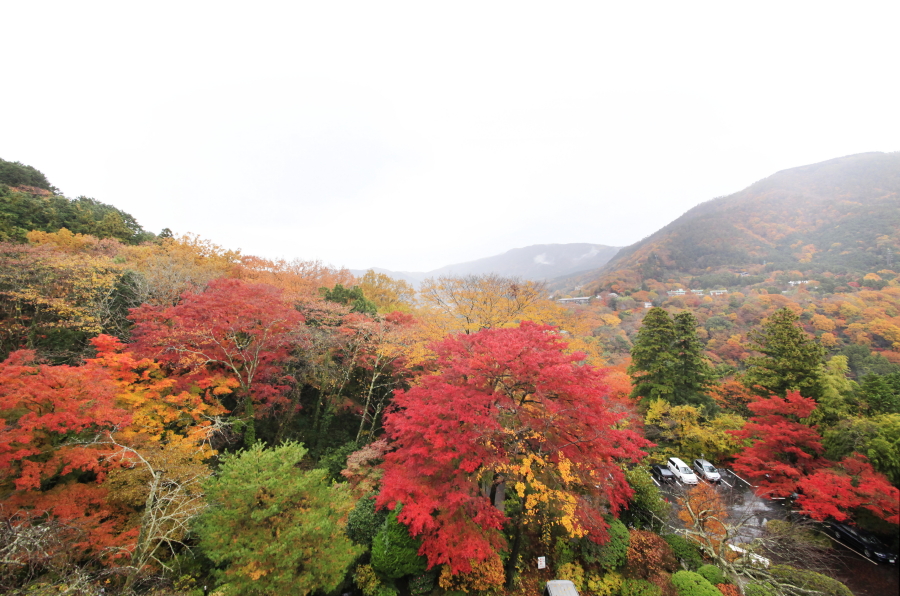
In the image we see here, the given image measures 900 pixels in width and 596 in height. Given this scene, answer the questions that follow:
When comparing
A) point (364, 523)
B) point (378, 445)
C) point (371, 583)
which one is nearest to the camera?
point (371, 583)

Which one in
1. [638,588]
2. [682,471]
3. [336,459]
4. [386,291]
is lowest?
[682,471]

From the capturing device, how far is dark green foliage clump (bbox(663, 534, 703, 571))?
941 centimetres

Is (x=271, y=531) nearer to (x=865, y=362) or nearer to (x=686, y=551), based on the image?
(x=686, y=551)

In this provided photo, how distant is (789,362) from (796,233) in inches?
4008

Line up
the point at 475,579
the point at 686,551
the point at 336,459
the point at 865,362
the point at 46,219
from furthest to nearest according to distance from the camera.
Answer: the point at 865,362, the point at 46,219, the point at 336,459, the point at 686,551, the point at 475,579

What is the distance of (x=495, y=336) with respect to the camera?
30.9ft

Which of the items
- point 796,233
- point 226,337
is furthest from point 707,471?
point 796,233

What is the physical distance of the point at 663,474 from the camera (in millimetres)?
14086

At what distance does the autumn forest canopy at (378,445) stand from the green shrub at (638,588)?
2.4 inches

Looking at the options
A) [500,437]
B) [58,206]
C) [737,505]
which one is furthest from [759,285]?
[58,206]

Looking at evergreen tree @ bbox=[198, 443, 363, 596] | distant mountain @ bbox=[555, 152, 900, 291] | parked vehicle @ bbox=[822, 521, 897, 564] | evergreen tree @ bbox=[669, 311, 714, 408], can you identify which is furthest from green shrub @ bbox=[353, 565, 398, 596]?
distant mountain @ bbox=[555, 152, 900, 291]

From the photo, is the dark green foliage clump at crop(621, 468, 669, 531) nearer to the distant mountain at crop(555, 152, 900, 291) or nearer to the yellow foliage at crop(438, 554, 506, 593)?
the yellow foliage at crop(438, 554, 506, 593)

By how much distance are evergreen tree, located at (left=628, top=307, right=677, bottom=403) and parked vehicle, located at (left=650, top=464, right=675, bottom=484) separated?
3731 millimetres

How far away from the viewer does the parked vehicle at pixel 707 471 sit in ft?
44.4
